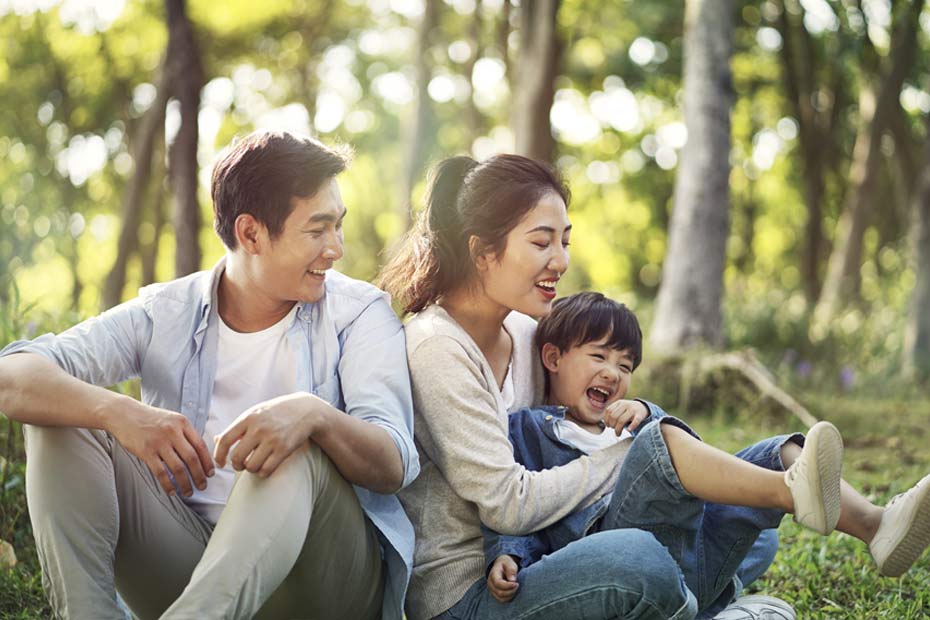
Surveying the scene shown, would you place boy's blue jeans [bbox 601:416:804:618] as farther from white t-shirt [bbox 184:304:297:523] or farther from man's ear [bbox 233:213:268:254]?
man's ear [bbox 233:213:268:254]

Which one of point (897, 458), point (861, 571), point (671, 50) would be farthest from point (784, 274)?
point (861, 571)

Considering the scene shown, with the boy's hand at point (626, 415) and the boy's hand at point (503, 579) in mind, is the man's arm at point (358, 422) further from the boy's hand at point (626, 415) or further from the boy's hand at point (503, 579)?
the boy's hand at point (626, 415)

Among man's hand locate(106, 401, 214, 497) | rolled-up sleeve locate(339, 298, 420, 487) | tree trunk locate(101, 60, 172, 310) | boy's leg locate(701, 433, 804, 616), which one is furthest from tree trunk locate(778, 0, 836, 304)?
man's hand locate(106, 401, 214, 497)

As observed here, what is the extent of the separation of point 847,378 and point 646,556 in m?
6.57

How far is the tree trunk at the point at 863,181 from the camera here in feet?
43.0

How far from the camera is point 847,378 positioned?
8.74 metres

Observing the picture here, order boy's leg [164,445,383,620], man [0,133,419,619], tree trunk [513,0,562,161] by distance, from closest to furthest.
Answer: boy's leg [164,445,383,620]
man [0,133,419,619]
tree trunk [513,0,562,161]

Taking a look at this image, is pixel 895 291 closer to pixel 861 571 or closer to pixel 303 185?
pixel 861 571

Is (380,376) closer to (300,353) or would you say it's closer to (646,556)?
(300,353)

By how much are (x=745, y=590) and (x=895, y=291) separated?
41.5 ft

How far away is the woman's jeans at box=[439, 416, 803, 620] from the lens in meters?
2.71

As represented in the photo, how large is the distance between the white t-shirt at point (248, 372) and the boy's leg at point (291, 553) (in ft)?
1.60

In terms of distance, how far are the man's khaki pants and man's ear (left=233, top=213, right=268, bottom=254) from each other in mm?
663

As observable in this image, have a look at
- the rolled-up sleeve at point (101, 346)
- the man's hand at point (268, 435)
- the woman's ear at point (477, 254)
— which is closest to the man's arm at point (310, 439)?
the man's hand at point (268, 435)
